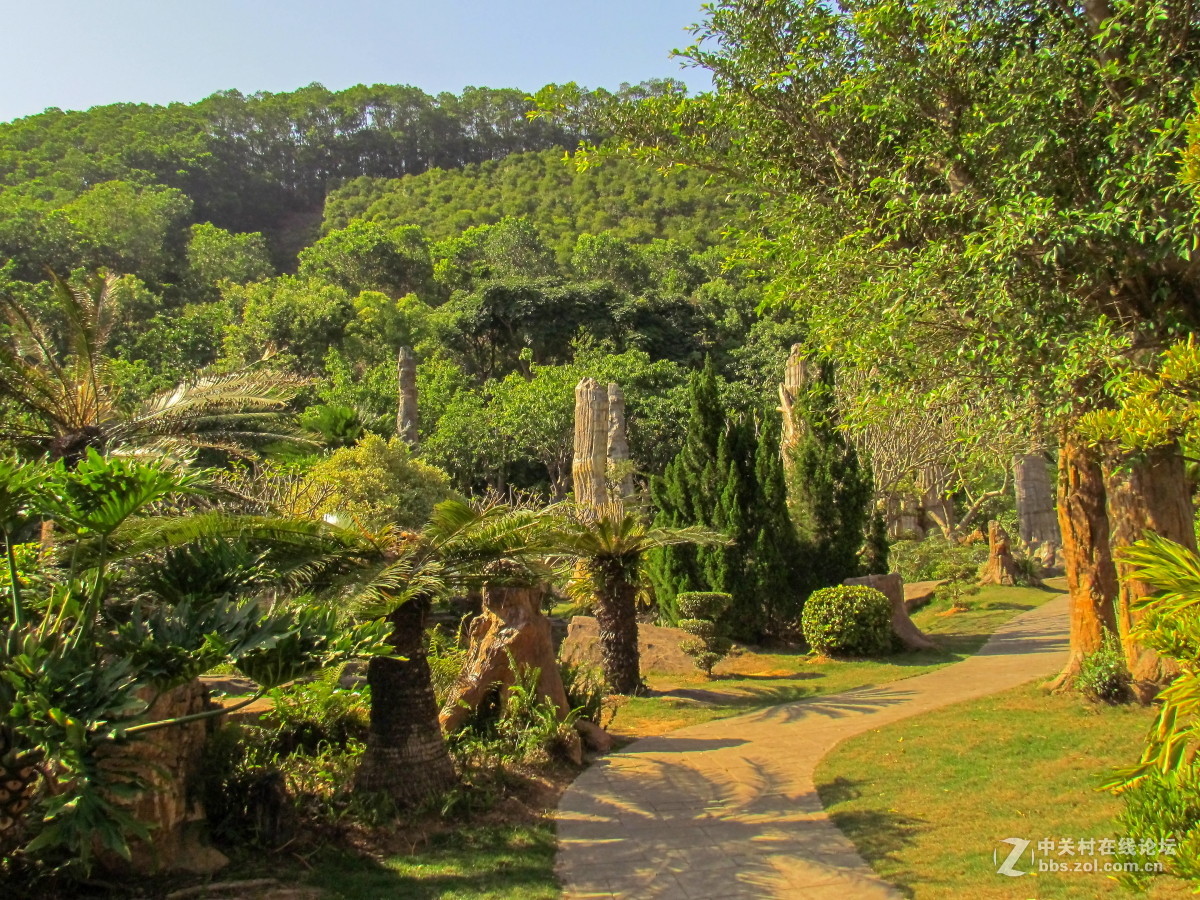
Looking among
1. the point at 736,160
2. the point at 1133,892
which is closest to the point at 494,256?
the point at 736,160

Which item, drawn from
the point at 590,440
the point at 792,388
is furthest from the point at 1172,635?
the point at 792,388

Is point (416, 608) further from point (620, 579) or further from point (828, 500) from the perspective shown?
point (828, 500)

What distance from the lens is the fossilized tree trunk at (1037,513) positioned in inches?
1010

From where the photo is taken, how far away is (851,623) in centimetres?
1398

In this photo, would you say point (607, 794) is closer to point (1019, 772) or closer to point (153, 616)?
point (1019, 772)

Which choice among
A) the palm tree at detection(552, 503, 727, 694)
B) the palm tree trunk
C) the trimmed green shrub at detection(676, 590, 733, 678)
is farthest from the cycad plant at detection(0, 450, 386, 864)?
the trimmed green shrub at detection(676, 590, 733, 678)

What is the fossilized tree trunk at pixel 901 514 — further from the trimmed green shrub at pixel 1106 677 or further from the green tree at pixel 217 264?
the green tree at pixel 217 264

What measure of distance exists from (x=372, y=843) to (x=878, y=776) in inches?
161

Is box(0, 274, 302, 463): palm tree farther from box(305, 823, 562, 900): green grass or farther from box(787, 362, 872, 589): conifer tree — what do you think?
box(787, 362, 872, 589): conifer tree

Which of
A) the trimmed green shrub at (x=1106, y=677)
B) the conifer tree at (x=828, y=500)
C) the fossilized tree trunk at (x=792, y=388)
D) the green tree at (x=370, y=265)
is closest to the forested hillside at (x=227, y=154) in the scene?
the green tree at (x=370, y=265)

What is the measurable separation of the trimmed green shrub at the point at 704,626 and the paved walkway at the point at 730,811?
2.34 metres

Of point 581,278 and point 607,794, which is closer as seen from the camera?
point 607,794

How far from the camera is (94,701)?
4.33 metres

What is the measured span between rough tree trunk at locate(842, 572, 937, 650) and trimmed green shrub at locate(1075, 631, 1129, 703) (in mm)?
5754
